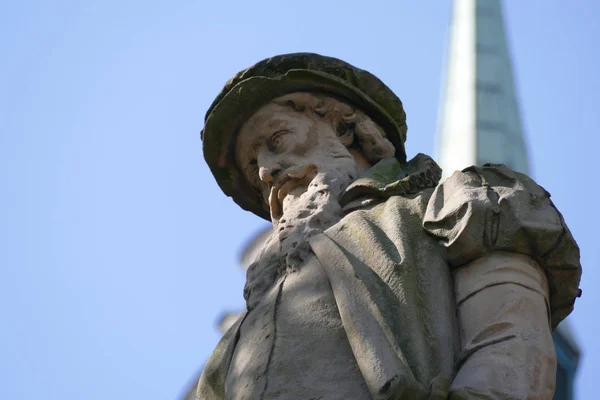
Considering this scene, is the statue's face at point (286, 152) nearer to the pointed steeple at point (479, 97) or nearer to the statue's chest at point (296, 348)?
the statue's chest at point (296, 348)

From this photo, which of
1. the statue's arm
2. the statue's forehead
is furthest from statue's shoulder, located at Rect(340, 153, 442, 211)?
the statue's forehead

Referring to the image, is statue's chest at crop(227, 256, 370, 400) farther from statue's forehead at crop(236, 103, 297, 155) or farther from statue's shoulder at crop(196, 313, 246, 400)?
statue's forehead at crop(236, 103, 297, 155)

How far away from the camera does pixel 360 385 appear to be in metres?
4.96

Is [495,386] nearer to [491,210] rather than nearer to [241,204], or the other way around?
[491,210]

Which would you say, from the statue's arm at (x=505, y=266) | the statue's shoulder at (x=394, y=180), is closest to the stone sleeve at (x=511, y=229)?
the statue's arm at (x=505, y=266)

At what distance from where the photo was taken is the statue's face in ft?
20.4

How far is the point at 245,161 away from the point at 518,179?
141 cm

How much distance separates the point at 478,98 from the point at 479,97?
21mm

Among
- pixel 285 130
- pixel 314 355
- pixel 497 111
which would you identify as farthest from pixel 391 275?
pixel 497 111

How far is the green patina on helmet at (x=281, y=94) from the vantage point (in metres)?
6.43

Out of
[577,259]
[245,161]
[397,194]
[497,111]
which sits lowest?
[577,259]

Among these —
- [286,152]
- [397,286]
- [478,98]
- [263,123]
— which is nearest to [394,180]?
[286,152]

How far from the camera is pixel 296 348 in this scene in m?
5.21

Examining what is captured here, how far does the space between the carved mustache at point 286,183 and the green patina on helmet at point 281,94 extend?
0.29 meters
